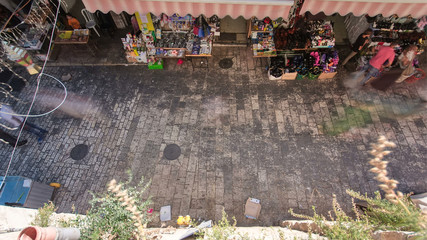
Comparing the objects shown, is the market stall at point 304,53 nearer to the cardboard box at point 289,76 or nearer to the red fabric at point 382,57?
the cardboard box at point 289,76

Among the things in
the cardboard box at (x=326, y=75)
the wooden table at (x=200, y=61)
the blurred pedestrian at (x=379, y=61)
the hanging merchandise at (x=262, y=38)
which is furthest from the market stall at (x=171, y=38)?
the blurred pedestrian at (x=379, y=61)

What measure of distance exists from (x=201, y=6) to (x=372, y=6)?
14.5 ft

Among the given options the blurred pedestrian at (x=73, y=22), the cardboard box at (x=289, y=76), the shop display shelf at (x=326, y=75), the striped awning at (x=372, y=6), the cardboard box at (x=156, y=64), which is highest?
the blurred pedestrian at (x=73, y=22)

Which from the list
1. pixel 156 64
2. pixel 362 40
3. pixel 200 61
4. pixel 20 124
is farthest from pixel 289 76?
pixel 20 124

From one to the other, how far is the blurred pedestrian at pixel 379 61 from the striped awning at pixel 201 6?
373 centimetres

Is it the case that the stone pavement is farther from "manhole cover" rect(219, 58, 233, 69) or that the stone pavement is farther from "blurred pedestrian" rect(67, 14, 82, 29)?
"blurred pedestrian" rect(67, 14, 82, 29)

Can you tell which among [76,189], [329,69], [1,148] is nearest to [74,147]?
[76,189]

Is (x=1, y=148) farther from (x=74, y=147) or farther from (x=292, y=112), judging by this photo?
(x=292, y=112)

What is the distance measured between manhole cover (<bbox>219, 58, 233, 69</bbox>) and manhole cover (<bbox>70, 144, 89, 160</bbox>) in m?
A: 5.70

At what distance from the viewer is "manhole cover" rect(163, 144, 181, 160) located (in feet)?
23.7

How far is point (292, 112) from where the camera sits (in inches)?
311

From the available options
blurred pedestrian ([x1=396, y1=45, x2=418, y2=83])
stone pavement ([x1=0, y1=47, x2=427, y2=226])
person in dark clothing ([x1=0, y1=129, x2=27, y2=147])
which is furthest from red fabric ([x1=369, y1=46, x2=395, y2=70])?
person in dark clothing ([x1=0, y1=129, x2=27, y2=147])

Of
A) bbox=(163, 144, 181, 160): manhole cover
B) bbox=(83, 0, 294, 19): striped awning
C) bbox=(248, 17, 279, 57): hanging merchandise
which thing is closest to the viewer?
bbox=(83, 0, 294, 19): striped awning

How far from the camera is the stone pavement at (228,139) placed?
21.5 ft
